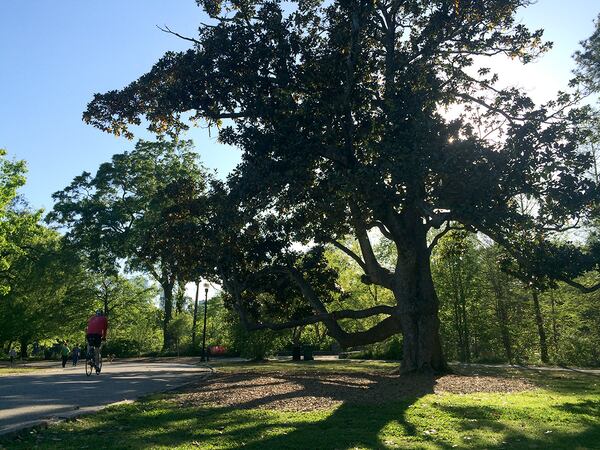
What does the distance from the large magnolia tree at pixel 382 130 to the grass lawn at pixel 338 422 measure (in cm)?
479

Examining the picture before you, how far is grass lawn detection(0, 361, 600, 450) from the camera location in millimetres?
6004

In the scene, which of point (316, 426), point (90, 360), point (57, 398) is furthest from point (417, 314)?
point (90, 360)

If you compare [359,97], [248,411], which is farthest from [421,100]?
[248,411]

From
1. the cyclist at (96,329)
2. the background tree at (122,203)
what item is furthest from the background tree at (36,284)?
the cyclist at (96,329)

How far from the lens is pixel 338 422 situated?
23.9 ft

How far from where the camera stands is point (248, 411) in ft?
27.6

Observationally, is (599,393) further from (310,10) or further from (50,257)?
(50,257)

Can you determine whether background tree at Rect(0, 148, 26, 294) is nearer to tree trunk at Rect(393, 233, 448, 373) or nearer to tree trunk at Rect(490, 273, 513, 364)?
tree trunk at Rect(393, 233, 448, 373)

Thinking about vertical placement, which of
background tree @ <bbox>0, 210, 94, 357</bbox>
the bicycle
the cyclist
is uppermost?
background tree @ <bbox>0, 210, 94, 357</bbox>

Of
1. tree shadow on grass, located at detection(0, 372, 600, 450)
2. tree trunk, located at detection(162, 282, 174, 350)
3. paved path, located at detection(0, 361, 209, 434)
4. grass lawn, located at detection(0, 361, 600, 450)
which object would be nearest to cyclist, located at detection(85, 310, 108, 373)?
paved path, located at detection(0, 361, 209, 434)

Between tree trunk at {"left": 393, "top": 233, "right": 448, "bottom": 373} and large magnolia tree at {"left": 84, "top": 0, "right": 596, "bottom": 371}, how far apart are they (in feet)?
0.15

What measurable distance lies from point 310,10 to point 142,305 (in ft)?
150

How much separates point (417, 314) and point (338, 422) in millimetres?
9104

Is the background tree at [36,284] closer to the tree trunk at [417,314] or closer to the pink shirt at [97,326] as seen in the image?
the pink shirt at [97,326]
